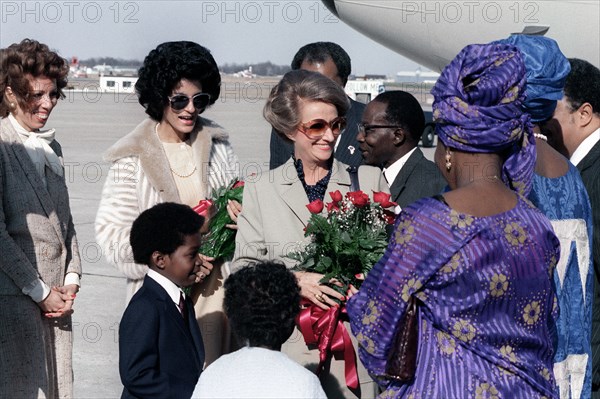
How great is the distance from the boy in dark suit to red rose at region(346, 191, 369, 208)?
68cm

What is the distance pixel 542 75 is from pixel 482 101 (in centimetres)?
83

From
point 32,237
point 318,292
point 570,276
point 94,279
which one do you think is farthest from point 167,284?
point 94,279

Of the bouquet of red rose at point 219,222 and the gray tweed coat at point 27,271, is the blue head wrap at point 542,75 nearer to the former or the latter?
the bouquet of red rose at point 219,222

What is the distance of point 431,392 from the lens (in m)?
2.70

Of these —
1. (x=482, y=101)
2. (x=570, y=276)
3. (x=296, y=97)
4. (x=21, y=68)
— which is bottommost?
(x=570, y=276)

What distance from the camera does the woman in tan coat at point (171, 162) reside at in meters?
4.29

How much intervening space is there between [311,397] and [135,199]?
181 centimetres

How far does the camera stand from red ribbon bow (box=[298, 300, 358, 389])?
11.8ft

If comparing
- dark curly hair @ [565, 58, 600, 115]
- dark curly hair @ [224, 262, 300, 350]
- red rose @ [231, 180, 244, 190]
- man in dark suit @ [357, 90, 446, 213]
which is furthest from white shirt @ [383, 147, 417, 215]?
dark curly hair @ [224, 262, 300, 350]

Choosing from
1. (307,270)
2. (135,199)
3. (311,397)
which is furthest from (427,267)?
(135,199)

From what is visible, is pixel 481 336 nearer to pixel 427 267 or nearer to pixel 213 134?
pixel 427 267

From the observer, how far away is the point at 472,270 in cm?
262

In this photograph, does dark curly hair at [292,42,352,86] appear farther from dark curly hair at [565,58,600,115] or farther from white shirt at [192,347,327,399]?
white shirt at [192,347,327,399]

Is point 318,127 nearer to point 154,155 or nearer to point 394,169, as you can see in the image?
point 154,155
